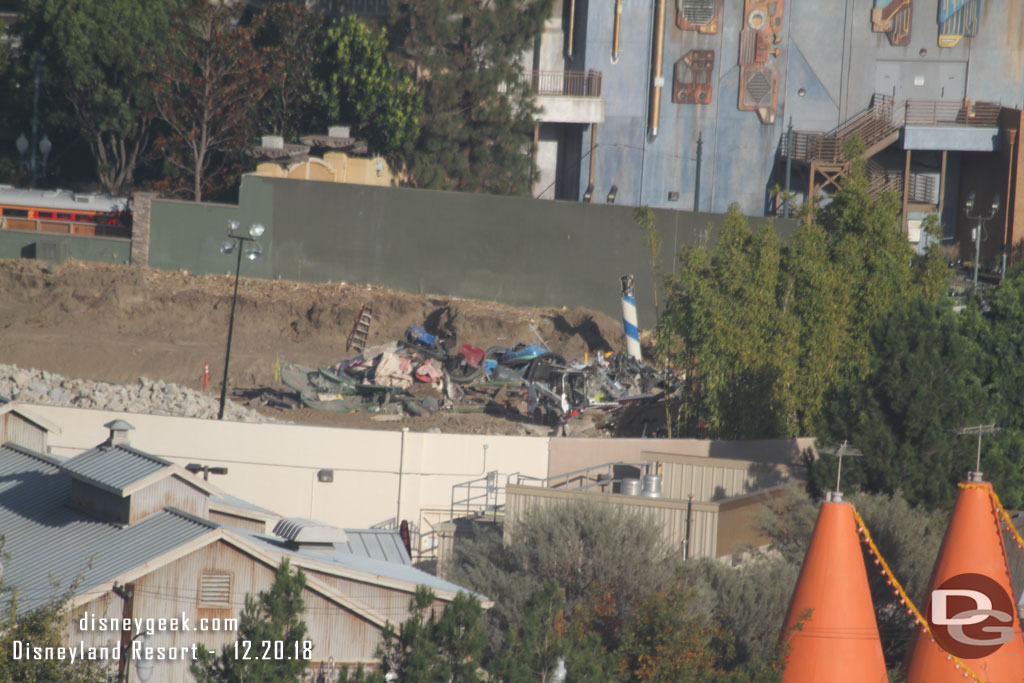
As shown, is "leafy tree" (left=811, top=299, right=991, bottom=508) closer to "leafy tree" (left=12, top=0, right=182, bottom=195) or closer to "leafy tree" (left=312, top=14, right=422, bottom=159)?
"leafy tree" (left=312, top=14, right=422, bottom=159)

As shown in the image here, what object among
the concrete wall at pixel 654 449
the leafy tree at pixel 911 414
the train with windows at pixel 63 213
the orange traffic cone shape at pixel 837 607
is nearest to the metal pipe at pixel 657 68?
the train with windows at pixel 63 213

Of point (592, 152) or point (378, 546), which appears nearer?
point (378, 546)

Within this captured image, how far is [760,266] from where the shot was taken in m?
32.9

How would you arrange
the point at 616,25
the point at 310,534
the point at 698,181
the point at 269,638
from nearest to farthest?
the point at 269,638, the point at 310,534, the point at 616,25, the point at 698,181

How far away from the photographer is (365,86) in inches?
1978

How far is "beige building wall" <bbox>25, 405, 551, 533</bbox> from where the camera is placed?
97.3 ft

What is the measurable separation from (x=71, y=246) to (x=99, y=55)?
7.11 meters

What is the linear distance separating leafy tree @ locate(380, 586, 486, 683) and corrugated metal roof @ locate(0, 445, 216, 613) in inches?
148

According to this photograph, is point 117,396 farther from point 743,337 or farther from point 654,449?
point 743,337

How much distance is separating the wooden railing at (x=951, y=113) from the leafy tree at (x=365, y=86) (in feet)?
61.8

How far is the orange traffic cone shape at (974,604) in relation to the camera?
17.2 m

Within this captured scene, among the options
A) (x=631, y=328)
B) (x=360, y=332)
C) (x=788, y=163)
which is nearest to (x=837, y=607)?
(x=631, y=328)

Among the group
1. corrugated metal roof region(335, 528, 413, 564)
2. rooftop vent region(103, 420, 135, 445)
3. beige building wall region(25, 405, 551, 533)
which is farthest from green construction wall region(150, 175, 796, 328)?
rooftop vent region(103, 420, 135, 445)

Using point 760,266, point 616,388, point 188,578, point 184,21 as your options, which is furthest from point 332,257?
point 188,578
